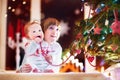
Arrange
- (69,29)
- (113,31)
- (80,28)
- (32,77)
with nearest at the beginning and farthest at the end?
(113,31) < (80,28) < (32,77) < (69,29)

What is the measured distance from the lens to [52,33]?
246cm

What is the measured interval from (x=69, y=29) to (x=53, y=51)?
0.93ft

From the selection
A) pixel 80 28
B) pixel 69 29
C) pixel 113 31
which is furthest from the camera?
pixel 69 29

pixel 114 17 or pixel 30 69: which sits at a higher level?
pixel 114 17

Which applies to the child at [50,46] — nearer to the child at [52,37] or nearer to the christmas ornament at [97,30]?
the child at [52,37]

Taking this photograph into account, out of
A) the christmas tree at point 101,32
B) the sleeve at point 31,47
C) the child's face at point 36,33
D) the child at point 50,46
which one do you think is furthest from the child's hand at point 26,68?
the christmas tree at point 101,32

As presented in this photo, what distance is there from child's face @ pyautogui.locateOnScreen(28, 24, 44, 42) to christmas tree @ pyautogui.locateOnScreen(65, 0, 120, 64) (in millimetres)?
1543

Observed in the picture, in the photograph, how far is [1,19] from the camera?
8.24 feet

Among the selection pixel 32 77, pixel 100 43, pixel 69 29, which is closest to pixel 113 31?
pixel 100 43

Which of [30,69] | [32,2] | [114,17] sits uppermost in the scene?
[32,2]

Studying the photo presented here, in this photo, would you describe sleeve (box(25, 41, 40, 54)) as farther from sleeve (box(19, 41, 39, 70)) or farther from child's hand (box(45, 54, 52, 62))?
child's hand (box(45, 54, 52, 62))

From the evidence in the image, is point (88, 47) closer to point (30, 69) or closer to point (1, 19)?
point (30, 69)

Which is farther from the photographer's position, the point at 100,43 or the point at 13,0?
the point at 13,0

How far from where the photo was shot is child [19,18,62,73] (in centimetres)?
244
